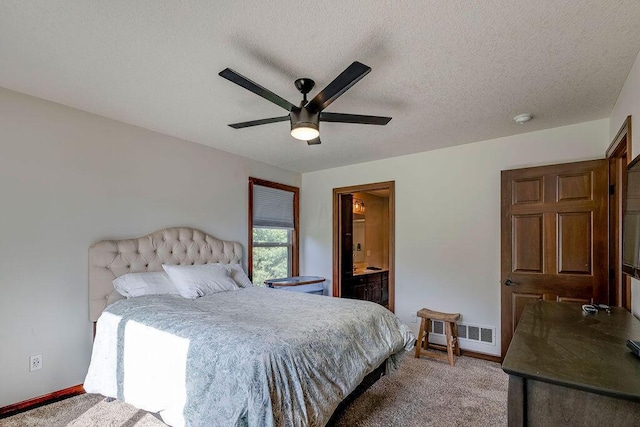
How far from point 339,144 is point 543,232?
2314 millimetres

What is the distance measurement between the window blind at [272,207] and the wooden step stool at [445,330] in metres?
2.44

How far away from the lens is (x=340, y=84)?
1.79 metres

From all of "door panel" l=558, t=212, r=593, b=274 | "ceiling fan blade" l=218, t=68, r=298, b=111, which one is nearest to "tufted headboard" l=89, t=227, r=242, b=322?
"ceiling fan blade" l=218, t=68, r=298, b=111

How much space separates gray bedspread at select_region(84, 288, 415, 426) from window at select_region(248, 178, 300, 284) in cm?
182

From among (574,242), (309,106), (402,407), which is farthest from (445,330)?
(309,106)

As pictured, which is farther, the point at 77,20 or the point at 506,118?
the point at 506,118

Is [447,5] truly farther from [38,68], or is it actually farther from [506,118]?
[38,68]

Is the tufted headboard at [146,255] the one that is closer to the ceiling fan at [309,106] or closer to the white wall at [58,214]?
the white wall at [58,214]

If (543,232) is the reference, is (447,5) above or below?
above

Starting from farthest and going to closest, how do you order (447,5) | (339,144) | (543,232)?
(339,144) → (543,232) → (447,5)

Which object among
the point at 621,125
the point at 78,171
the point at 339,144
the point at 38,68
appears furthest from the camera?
the point at 339,144

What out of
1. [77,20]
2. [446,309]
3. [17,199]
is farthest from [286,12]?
[446,309]

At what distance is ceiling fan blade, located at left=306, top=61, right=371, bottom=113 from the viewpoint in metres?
1.66

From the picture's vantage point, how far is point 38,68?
7.04 ft
